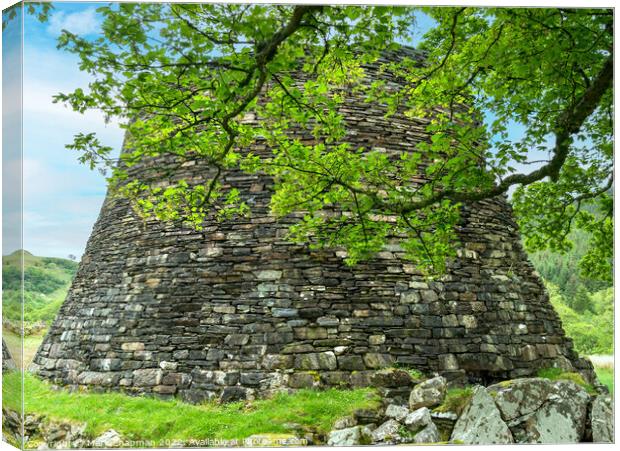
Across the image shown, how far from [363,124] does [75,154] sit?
340cm

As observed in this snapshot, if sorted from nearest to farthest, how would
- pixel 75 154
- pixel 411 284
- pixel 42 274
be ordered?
pixel 75 154 → pixel 42 274 → pixel 411 284

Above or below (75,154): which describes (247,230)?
below

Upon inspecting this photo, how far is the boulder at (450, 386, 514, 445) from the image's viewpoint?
155 inches

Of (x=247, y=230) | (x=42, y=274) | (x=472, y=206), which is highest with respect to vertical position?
(x=472, y=206)

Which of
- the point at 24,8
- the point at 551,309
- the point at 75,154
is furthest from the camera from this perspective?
the point at 551,309

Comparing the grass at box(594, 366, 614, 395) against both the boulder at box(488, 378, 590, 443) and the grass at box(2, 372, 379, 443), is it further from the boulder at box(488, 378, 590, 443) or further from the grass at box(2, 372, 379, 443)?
the grass at box(2, 372, 379, 443)

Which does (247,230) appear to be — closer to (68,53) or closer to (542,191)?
(68,53)

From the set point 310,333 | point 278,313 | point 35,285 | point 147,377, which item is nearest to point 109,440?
point 147,377

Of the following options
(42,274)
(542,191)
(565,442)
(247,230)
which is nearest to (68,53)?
(42,274)

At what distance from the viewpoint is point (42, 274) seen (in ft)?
14.8

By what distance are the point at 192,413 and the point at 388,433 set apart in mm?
1791

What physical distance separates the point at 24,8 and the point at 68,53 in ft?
1.46

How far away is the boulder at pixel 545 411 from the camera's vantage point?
3908mm

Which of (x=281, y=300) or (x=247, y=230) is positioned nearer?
(x=281, y=300)
